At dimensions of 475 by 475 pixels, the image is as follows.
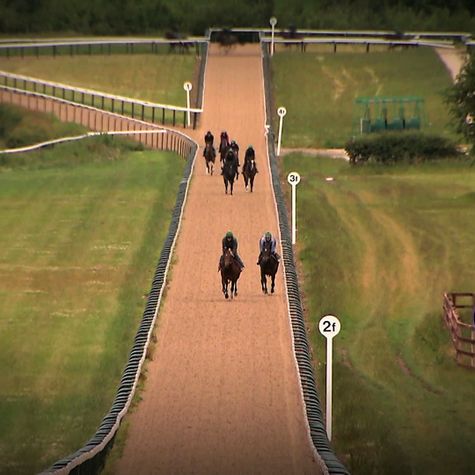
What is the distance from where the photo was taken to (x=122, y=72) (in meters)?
60.8

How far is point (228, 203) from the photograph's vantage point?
36.9 m

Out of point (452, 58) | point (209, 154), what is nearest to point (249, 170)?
point (209, 154)

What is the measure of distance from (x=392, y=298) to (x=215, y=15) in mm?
42591

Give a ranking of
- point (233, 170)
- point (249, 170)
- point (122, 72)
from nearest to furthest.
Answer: point (233, 170) < point (249, 170) < point (122, 72)

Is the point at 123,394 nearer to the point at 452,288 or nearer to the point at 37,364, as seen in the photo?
the point at 37,364

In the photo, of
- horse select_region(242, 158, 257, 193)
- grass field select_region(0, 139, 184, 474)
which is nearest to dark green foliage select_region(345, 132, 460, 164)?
grass field select_region(0, 139, 184, 474)

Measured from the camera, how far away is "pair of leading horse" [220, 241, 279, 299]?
25875mm

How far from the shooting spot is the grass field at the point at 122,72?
58347 millimetres

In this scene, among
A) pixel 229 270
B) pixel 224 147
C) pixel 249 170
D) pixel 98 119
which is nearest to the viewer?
pixel 229 270

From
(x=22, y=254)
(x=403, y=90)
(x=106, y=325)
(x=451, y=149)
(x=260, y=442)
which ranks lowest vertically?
(x=260, y=442)

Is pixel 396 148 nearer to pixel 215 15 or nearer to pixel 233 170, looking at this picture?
pixel 233 170

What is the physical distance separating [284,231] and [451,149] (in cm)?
1618

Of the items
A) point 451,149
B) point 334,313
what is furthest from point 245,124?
point 334,313

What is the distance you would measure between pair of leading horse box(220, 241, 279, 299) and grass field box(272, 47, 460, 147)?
24028mm
